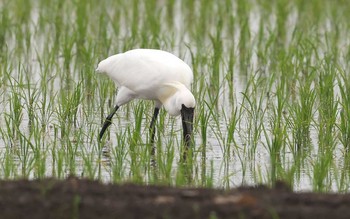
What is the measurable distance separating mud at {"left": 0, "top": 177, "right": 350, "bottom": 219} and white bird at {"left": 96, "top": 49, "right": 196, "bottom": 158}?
2.30 metres

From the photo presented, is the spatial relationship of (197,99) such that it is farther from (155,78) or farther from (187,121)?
(187,121)

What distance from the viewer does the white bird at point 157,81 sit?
7.02 metres

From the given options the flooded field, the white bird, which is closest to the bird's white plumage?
the white bird

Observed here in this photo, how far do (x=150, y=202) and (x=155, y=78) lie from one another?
292 cm

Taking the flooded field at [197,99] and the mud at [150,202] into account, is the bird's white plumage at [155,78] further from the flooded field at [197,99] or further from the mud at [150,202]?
the mud at [150,202]

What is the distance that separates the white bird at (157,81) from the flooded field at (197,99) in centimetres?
12

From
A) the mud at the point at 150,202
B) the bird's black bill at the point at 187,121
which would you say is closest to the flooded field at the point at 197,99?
the bird's black bill at the point at 187,121

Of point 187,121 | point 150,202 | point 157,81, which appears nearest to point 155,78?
point 157,81

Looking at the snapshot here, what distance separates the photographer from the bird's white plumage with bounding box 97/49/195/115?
7.16 meters

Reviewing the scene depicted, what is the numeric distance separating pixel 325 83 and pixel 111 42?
2.76 meters

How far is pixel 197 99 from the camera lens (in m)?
8.27

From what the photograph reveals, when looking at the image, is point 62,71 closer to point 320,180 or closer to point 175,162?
point 175,162

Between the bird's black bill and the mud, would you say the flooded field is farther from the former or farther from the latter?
the mud

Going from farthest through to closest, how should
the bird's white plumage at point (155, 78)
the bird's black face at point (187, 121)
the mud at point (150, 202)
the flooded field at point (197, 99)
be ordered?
the bird's white plumage at point (155, 78) → the bird's black face at point (187, 121) → the flooded field at point (197, 99) → the mud at point (150, 202)
